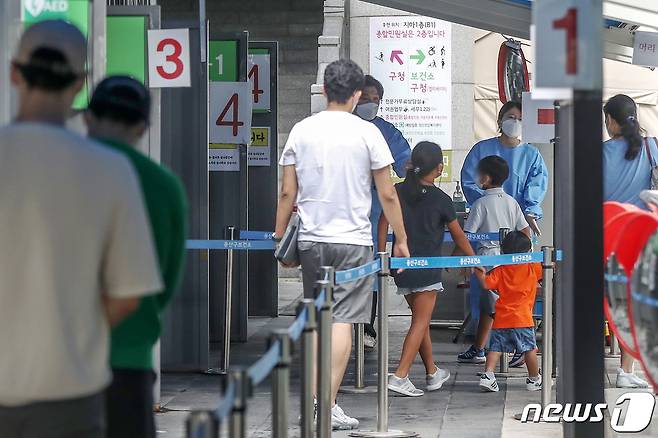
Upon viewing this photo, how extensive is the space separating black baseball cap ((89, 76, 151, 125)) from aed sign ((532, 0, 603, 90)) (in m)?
1.48

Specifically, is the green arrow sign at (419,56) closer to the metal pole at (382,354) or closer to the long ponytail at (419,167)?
the long ponytail at (419,167)

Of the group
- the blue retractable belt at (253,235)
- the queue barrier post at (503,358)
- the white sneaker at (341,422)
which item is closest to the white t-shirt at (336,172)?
the white sneaker at (341,422)

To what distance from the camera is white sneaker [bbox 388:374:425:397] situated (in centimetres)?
956

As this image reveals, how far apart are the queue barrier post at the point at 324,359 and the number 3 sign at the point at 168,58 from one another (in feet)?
7.89

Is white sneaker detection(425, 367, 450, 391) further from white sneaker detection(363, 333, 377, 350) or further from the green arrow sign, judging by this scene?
the green arrow sign

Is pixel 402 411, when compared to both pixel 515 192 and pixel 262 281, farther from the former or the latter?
pixel 262 281

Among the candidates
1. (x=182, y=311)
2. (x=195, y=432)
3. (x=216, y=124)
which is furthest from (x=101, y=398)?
(x=216, y=124)

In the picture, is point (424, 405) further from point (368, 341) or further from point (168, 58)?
point (168, 58)

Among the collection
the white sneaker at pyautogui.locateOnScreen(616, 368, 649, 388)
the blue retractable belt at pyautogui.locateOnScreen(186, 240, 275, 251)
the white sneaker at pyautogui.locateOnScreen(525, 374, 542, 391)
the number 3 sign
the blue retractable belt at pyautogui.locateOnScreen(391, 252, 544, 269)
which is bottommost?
the white sneaker at pyautogui.locateOnScreen(525, 374, 542, 391)

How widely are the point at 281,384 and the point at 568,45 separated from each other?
159cm

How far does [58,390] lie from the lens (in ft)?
12.5

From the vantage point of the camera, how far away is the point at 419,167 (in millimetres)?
9586

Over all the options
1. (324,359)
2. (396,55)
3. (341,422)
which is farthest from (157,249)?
(396,55)

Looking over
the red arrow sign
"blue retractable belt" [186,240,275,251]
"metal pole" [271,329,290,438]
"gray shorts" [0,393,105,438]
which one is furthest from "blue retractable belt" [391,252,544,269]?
the red arrow sign
